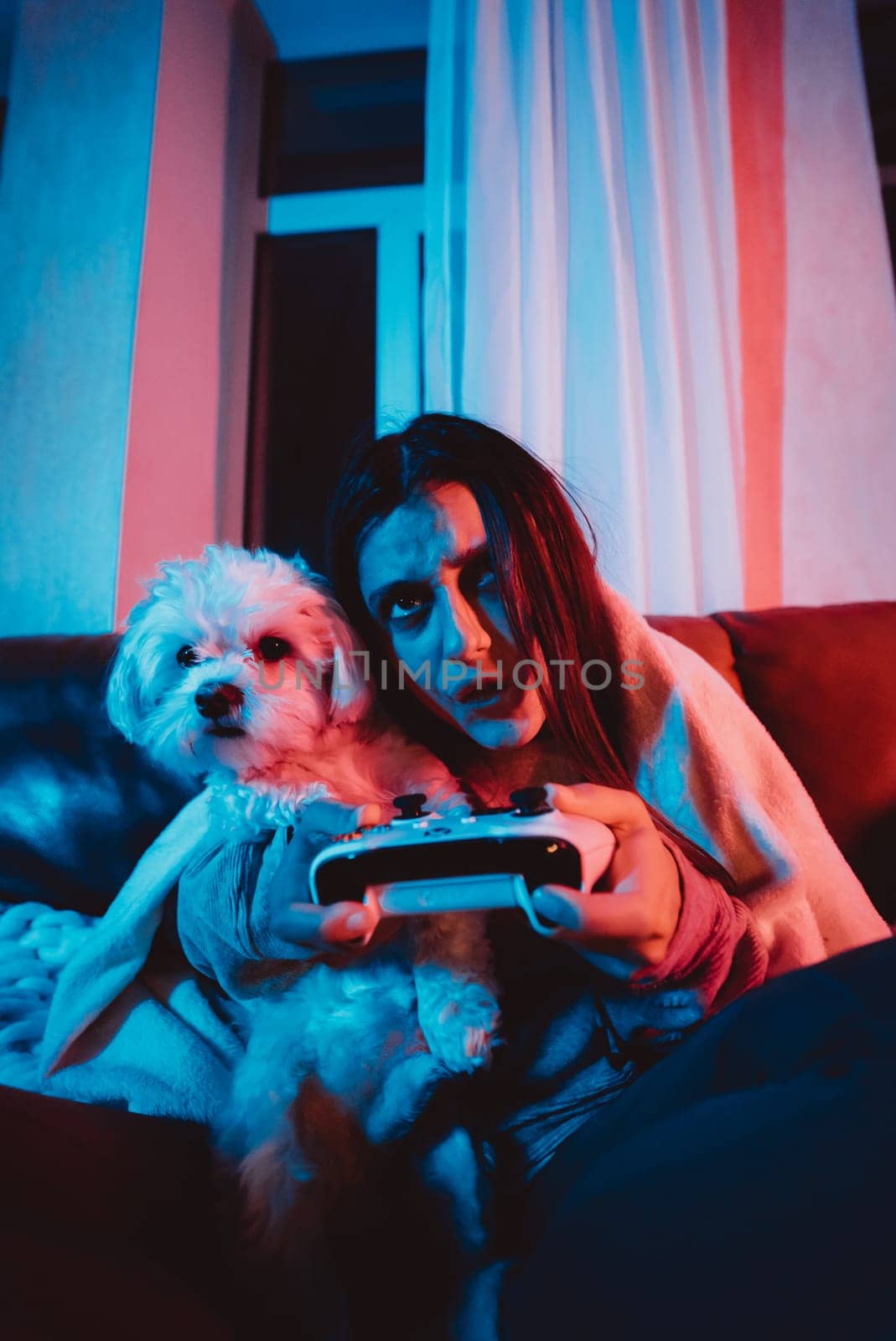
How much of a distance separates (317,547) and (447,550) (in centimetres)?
169

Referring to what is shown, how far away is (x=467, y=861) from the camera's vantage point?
0.54m

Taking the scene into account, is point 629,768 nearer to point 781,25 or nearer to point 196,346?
point 196,346

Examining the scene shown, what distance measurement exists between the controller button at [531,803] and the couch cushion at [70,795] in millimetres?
779

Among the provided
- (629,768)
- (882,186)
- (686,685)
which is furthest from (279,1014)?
(882,186)

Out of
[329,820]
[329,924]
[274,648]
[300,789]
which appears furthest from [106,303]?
[329,924]

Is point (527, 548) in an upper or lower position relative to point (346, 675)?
upper

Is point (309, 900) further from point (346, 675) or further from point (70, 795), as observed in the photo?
point (70, 795)

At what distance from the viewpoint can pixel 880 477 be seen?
6.37 ft

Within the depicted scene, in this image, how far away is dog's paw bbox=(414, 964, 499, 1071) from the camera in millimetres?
663

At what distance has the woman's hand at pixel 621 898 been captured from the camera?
0.51 meters

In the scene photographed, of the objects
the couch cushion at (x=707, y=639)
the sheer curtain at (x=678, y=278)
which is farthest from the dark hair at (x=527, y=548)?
the sheer curtain at (x=678, y=278)

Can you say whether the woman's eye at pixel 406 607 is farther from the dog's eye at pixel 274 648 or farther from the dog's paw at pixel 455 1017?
the dog's paw at pixel 455 1017

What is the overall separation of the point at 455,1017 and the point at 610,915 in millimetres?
248

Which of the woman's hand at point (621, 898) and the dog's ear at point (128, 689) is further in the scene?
the dog's ear at point (128, 689)
